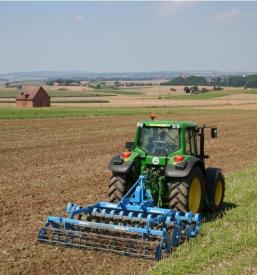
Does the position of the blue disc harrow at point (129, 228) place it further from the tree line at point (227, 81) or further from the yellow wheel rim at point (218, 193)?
the tree line at point (227, 81)

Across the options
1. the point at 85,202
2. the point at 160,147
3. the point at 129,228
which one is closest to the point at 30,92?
the point at 85,202

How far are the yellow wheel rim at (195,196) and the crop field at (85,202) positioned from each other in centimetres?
32

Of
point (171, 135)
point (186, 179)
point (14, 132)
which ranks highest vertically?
point (171, 135)

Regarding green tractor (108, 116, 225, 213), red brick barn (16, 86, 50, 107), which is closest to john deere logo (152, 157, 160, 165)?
green tractor (108, 116, 225, 213)

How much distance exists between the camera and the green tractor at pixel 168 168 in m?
8.45

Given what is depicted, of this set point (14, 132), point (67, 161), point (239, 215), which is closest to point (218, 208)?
point (239, 215)

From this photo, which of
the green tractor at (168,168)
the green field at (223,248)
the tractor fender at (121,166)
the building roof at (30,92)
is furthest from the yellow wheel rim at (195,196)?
the building roof at (30,92)

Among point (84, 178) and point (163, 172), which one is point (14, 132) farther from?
point (163, 172)

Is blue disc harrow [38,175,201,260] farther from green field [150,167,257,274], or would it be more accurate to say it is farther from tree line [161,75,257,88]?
tree line [161,75,257,88]

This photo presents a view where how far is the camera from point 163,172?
28.9 feet

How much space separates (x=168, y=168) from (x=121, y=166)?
825 millimetres

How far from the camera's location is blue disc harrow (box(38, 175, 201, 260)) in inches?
287

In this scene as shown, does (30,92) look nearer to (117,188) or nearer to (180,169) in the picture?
(117,188)

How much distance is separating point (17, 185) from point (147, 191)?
4.59m
